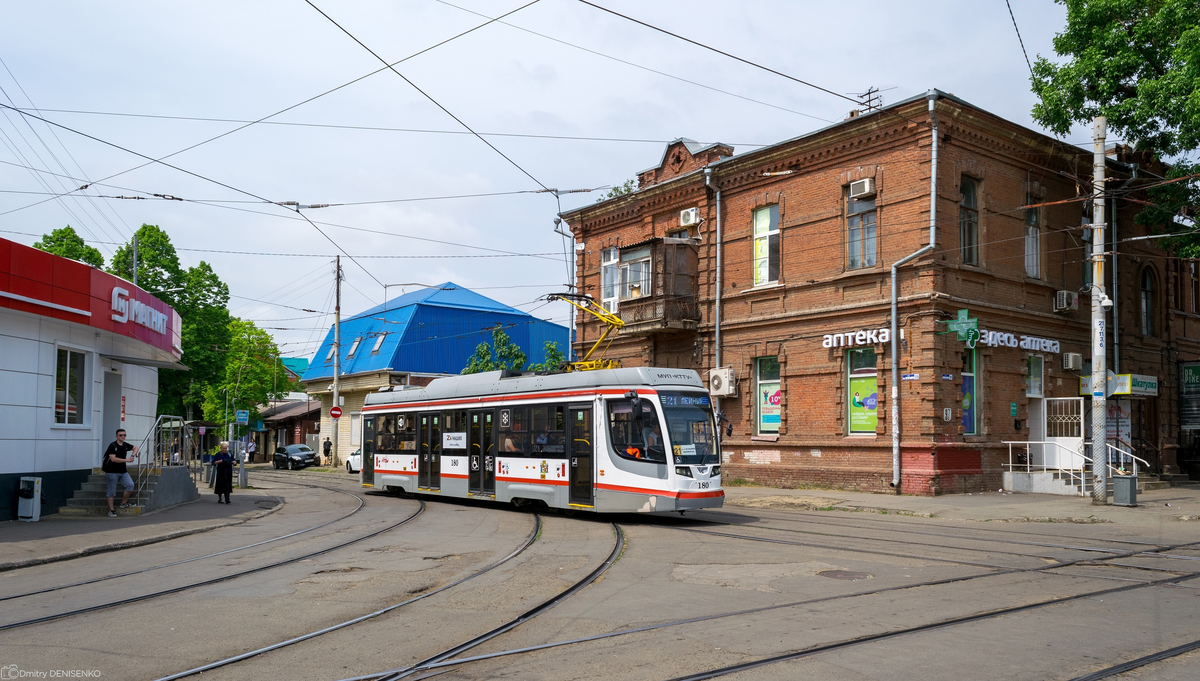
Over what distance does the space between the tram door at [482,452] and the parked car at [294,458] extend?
32.0 meters

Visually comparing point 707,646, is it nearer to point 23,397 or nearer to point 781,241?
point 23,397

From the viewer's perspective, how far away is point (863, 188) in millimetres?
23844

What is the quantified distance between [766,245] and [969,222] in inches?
229

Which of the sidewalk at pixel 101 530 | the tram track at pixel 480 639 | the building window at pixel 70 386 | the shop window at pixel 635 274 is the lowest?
the sidewalk at pixel 101 530

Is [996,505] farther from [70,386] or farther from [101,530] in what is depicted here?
[70,386]

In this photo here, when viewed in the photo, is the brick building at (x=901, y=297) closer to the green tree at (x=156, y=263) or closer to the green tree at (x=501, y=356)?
the green tree at (x=501, y=356)

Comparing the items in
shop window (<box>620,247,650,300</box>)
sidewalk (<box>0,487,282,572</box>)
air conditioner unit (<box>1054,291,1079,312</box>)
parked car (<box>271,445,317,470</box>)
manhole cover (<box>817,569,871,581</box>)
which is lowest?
parked car (<box>271,445,317,470</box>)

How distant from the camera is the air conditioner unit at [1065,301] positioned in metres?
25.0

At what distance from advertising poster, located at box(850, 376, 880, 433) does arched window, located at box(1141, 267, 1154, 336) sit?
12.1m

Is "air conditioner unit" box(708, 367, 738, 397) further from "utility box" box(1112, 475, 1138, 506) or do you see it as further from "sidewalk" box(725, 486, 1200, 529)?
"utility box" box(1112, 475, 1138, 506)

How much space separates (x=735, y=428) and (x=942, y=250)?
8.31 m

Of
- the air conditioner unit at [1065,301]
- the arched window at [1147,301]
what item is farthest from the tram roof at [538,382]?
the arched window at [1147,301]

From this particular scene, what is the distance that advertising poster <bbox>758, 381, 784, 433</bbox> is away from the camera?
86.0 ft

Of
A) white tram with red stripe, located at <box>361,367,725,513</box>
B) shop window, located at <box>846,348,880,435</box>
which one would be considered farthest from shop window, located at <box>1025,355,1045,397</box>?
white tram with red stripe, located at <box>361,367,725,513</box>
